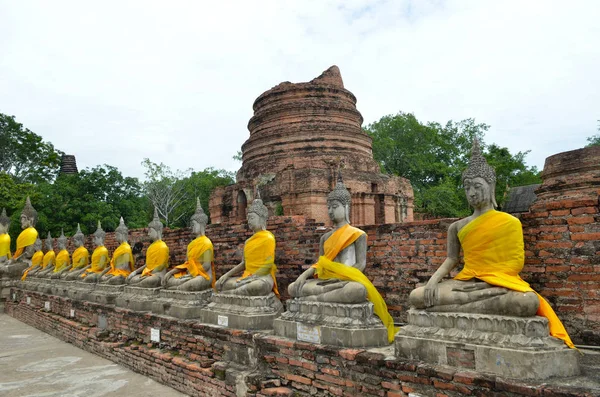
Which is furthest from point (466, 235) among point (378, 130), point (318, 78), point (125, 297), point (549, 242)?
point (378, 130)

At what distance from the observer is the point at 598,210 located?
14.1ft

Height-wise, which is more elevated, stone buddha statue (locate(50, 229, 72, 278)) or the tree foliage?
the tree foliage

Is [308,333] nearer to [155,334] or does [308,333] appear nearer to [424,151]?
[155,334]

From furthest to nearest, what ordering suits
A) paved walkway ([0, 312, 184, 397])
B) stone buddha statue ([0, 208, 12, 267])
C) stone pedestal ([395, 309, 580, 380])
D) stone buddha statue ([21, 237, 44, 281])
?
1. stone buddha statue ([0, 208, 12, 267])
2. stone buddha statue ([21, 237, 44, 281])
3. paved walkway ([0, 312, 184, 397])
4. stone pedestal ([395, 309, 580, 380])

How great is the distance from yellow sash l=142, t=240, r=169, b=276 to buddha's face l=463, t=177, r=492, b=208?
6240mm

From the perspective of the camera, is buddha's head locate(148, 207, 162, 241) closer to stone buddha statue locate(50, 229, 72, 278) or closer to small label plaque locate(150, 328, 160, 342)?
small label plaque locate(150, 328, 160, 342)

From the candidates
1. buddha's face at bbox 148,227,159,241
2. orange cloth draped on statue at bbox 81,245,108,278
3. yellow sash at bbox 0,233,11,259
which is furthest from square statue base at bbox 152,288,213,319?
yellow sash at bbox 0,233,11,259

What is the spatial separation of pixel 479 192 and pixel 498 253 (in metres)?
0.56

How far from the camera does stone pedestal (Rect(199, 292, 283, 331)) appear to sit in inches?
238

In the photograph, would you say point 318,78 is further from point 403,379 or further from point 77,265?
point 403,379

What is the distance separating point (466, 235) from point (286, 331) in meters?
2.36

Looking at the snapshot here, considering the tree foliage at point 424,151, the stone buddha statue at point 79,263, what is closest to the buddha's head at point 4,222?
the stone buddha statue at point 79,263

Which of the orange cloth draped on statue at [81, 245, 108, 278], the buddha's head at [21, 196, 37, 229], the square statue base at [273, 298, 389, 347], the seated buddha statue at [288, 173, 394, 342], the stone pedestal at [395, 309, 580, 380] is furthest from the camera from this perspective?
the buddha's head at [21, 196, 37, 229]

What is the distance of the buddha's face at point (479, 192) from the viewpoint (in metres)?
4.19
